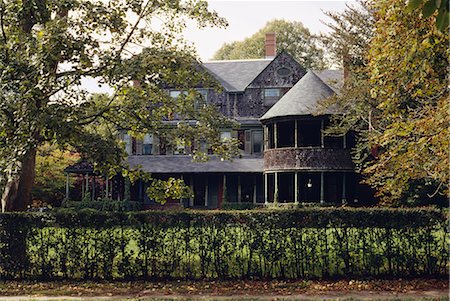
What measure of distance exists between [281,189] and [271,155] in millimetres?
2637

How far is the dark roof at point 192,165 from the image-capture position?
3581 cm

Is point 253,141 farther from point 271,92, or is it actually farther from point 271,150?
point 271,150

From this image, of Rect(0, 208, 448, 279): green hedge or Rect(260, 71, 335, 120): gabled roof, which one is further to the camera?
Rect(260, 71, 335, 120): gabled roof

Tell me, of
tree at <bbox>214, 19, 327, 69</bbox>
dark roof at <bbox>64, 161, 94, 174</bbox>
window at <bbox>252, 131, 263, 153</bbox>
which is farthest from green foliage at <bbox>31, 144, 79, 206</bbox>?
tree at <bbox>214, 19, 327, 69</bbox>

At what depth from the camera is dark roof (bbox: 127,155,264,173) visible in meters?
35.8

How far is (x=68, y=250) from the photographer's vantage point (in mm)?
13789

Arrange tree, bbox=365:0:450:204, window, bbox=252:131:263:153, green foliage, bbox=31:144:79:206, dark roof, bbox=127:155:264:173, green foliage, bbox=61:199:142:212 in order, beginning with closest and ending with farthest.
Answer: tree, bbox=365:0:450:204 < green foliage, bbox=61:199:142:212 < dark roof, bbox=127:155:264:173 < green foliage, bbox=31:144:79:206 < window, bbox=252:131:263:153

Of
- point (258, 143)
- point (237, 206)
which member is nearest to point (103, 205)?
Answer: point (237, 206)

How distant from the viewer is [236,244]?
1347 centimetres

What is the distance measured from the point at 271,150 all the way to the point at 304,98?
337 centimetres

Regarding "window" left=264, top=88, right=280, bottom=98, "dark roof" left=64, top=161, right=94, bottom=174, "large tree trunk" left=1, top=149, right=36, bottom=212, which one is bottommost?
"large tree trunk" left=1, top=149, right=36, bottom=212

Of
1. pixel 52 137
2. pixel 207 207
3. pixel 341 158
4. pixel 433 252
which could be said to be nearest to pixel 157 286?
pixel 52 137

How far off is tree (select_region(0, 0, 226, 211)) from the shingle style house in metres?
17.0

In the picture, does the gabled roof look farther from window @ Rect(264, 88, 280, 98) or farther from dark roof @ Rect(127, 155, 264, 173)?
dark roof @ Rect(127, 155, 264, 173)
